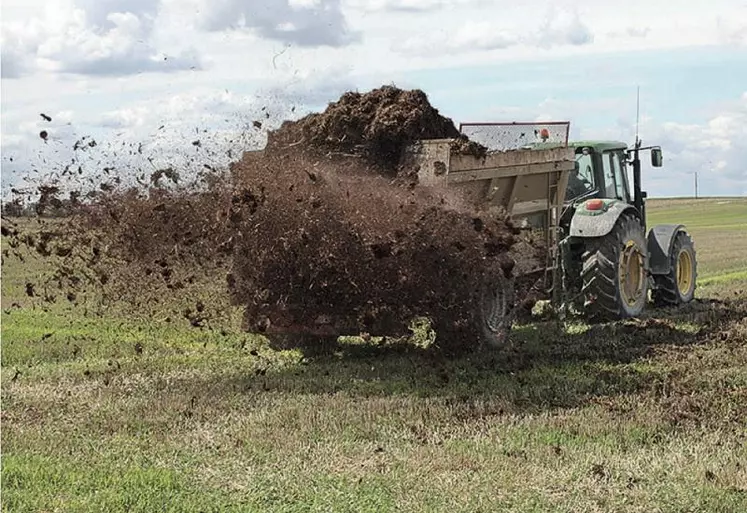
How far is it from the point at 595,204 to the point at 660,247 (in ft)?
6.62

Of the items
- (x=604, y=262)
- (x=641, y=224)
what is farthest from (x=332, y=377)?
(x=641, y=224)

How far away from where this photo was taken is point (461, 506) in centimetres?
508

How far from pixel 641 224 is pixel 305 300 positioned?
6375 mm

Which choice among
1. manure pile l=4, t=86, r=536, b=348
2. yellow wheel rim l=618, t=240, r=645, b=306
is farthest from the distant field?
manure pile l=4, t=86, r=536, b=348

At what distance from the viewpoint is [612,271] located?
11.6 m

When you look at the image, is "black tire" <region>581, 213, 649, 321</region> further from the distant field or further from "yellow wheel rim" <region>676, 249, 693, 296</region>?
the distant field

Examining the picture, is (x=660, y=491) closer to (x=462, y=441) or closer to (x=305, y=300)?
(x=462, y=441)

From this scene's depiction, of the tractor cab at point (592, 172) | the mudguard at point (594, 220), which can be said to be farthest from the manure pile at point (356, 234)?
the tractor cab at point (592, 172)

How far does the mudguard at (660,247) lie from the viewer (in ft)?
43.8

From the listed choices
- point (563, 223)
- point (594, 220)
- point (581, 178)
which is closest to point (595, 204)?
point (594, 220)

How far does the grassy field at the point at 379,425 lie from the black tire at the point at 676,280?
95.3 inches

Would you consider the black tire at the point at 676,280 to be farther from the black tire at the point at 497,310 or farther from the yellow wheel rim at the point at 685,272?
the black tire at the point at 497,310

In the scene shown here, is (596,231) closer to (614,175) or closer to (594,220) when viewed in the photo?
(594,220)

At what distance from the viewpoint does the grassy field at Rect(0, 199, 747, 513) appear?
5266mm
